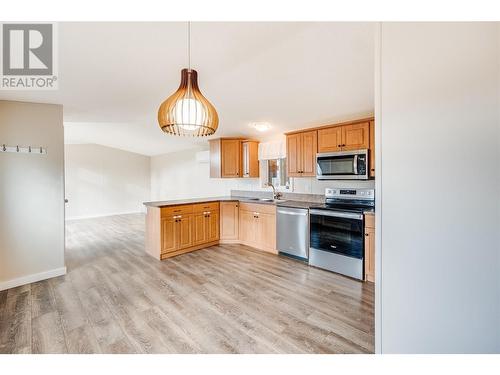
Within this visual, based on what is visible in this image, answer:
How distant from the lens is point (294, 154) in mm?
3869

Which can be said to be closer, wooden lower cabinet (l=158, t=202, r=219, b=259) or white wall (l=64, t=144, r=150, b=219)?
wooden lower cabinet (l=158, t=202, r=219, b=259)

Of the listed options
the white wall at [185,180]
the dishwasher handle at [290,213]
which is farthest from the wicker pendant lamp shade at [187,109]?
the white wall at [185,180]

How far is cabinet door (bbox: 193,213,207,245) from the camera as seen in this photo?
399cm

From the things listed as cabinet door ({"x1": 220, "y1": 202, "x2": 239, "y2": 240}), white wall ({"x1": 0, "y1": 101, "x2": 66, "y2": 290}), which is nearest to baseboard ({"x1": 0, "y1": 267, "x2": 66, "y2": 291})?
white wall ({"x1": 0, "y1": 101, "x2": 66, "y2": 290})

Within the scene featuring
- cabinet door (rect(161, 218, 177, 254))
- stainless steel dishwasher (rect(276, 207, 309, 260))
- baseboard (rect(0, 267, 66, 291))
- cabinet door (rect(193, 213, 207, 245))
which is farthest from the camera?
cabinet door (rect(193, 213, 207, 245))

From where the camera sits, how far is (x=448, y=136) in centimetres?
90

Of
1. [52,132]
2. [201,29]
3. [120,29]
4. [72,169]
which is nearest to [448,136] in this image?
[201,29]

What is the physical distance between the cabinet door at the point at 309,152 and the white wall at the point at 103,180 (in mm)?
7209

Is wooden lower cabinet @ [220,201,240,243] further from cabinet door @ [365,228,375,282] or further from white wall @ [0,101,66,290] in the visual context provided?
white wall @ [0,101,66,290]

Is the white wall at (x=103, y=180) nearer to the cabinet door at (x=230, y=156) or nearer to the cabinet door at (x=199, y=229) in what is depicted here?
the cabinet door at (x=230, y=156)

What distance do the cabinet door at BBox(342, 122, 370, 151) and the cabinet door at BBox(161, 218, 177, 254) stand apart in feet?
9.62

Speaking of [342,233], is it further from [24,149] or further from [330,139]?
[24,149]

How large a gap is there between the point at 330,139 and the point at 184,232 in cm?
281
